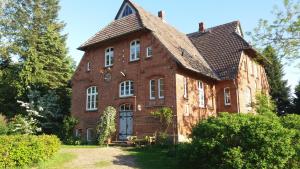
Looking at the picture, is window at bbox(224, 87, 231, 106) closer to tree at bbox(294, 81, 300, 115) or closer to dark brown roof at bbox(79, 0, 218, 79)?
dark brown roof at bbox(79, 0, 218, 79)

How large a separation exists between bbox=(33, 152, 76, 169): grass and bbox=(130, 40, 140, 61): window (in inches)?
387

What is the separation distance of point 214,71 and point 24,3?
24029 millimetres

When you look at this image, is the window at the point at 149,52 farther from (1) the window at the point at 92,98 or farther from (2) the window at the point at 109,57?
(1) the window at the point at 92,98

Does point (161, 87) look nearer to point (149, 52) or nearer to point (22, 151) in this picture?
point (149, 52)

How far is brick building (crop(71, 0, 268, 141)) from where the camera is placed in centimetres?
2127

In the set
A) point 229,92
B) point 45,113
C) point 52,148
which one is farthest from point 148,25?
point 45,113

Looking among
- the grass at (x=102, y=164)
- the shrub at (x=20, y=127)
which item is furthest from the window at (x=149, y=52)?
the shrub at (x=20, y=127)

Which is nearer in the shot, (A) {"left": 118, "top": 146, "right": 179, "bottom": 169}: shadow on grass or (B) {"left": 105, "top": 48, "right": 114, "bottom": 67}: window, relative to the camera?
(A) {"left": 118, "top": 146, "right": 179, "bottom": 169}: shadow on grass

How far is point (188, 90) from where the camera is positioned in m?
22.0

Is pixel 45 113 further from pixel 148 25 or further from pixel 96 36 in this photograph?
pixel 148 25

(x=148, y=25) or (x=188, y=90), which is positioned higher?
(x=148, y=25)

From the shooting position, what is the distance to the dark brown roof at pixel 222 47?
25.3 meters

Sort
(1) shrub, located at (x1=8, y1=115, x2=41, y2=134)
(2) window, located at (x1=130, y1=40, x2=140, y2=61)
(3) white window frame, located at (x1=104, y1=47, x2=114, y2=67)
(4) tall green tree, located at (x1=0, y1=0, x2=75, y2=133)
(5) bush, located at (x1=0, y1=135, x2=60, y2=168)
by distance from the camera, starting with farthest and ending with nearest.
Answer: (4) tall green tree, located at (x1=0, y1=0, x2=75, y2=133), (3) white window frame, located at (x1=104, y1=47, x2=114, y2=67), (1) shrub, located at (x1=8, y1=115, x2=41, y2=134), (2) window, located at (x1=130, y1=40, x2=140, y2=61), (5) bush, located at (x1=0, y1=135, x2=60, y2=168)

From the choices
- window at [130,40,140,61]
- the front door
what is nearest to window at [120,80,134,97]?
the front door
